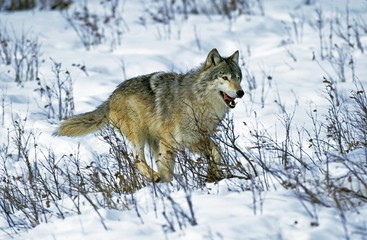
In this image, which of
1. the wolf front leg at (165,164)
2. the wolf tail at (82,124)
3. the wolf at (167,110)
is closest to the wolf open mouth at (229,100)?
the wolf at (167,110)

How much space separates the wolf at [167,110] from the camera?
251 inches

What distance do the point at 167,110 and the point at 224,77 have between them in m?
0.69

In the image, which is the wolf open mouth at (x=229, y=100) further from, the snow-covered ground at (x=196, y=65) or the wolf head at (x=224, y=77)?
the snow-covered ground at (x=196, y=65)

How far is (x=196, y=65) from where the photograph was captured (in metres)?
10.7

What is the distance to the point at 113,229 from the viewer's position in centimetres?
430

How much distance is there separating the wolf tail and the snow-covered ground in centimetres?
32

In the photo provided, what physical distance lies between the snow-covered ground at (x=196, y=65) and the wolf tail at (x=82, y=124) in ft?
1.06

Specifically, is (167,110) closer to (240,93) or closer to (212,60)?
(212,60)

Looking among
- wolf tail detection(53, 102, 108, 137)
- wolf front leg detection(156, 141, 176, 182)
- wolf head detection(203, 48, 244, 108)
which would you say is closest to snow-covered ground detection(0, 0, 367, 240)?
wolf tail detection(53, 102, 108, 137)

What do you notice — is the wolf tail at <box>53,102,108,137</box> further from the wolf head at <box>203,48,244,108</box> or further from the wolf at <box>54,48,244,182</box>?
the wolf head at <box>203,48,244,108</box>

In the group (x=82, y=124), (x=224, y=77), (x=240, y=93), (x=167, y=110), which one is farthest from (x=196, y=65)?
(x=240, y=93)

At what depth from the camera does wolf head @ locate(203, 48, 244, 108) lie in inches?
245

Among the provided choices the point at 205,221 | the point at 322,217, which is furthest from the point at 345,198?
the point at 205,221

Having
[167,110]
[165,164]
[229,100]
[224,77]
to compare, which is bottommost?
[165,164]
